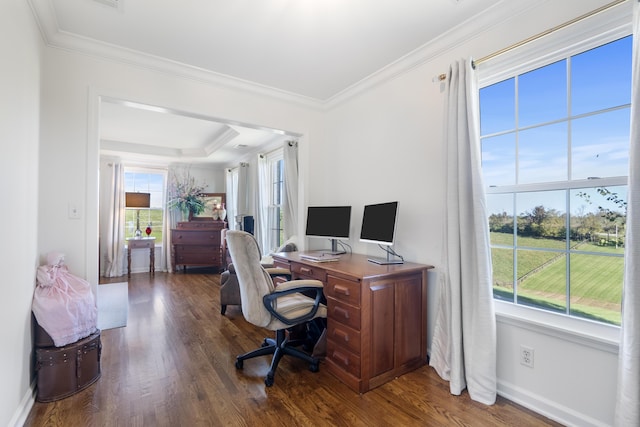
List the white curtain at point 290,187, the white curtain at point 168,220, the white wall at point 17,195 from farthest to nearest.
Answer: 1. the white curtain at point 168,220
2. the white curtain at point 290,187
3. the white wall at point 17,195

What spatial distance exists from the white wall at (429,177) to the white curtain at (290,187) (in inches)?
20.2

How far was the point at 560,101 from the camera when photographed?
1.77 m

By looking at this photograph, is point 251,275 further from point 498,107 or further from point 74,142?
point 498,107

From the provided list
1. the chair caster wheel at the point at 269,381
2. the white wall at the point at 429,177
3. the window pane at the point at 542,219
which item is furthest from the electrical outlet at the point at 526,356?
the chair caster wheel at the point at 269,381

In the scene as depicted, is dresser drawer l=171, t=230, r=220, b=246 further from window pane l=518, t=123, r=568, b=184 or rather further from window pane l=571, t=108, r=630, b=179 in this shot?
window pane l=571, t=108, r=630, b=179

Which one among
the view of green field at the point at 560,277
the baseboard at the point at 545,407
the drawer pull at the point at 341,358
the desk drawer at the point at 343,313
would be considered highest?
the view of green field at the point at 560,277

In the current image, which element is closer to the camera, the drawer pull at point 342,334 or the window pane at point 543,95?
the window pane at point 543,95

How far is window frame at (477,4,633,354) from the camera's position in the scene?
1517 mm

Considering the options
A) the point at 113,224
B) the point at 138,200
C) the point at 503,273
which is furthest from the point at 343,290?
the point at 113,224

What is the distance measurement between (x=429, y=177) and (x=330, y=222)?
1.04 m

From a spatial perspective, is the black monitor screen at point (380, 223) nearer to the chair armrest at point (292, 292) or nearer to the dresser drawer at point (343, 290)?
the dresser drawer at point (343, 290)

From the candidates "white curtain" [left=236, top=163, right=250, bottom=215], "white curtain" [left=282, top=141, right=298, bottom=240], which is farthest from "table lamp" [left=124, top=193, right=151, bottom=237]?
"white curtain" [left=282, top=141, right=298, bottom=240]

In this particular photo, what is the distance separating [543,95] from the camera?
6.07 ft

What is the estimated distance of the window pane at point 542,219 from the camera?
177 cm
